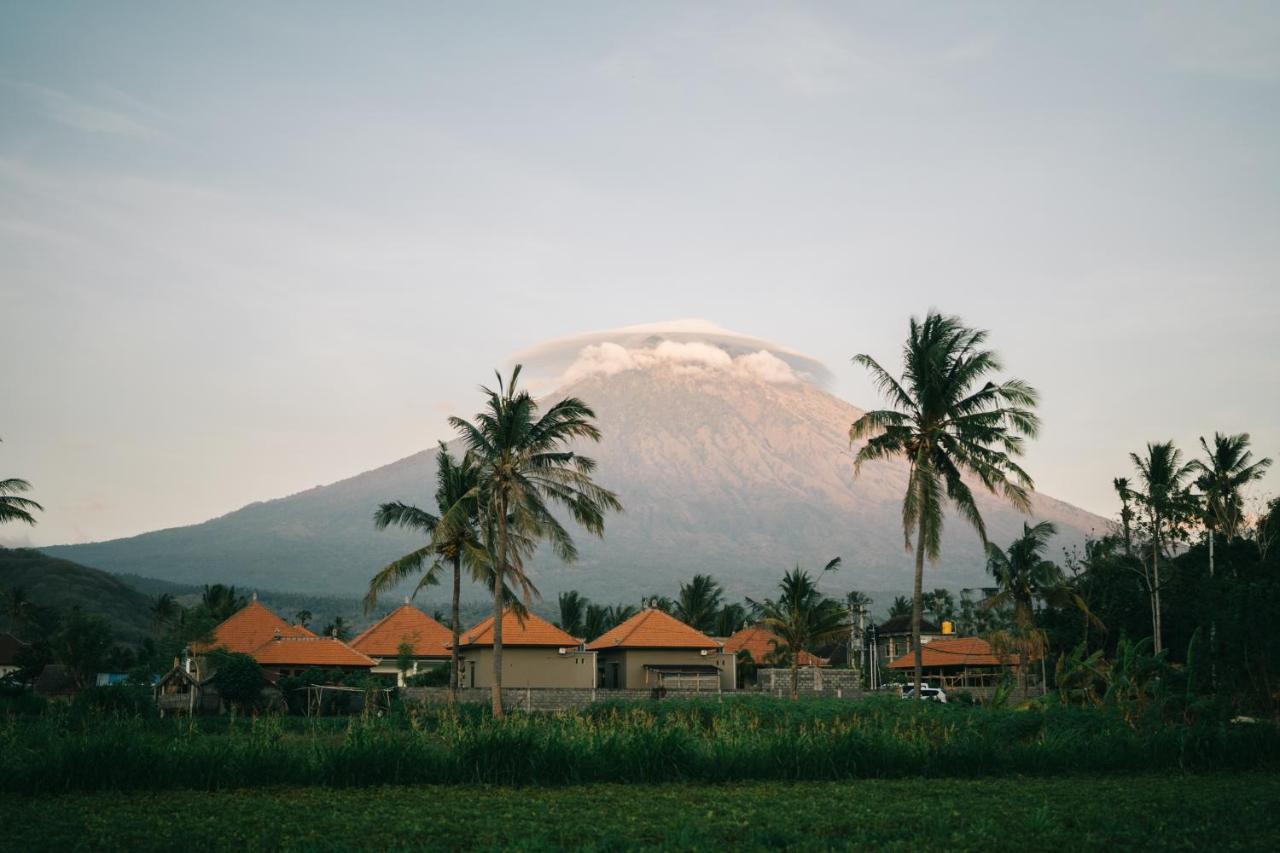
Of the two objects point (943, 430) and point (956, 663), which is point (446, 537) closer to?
point (943, 430)

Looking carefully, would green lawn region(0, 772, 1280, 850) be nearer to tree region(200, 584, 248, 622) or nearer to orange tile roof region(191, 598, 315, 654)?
orange tile roof region(191, 598, 315, 654)

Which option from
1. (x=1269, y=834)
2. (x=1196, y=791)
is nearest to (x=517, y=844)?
(x=1269, y=834)

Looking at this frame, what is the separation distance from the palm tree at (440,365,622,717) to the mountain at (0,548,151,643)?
108 metres

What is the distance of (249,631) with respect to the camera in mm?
52625

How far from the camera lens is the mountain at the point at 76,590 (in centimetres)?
13625

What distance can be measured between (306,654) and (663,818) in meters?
40.4

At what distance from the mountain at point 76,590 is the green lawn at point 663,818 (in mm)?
125856

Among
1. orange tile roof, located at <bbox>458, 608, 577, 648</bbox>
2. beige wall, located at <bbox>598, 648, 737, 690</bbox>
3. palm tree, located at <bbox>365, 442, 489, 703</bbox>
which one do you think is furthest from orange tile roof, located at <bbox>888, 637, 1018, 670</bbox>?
palm tree, located at <bbox>365, 442, 489, 703</bbox>

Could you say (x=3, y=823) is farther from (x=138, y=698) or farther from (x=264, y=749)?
(x=138, y=698)

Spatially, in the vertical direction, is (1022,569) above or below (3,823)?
above

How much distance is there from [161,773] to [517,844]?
667 centimetres

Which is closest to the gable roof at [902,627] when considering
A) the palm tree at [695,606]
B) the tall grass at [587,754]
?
the palm tree at [695,606]

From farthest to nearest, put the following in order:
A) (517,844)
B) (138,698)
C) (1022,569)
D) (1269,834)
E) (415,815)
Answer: (1022,569) < (138,698) < (415,815) < (1269,834) < (517,844)

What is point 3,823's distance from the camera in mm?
11922
